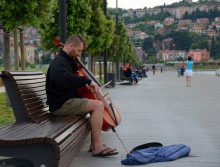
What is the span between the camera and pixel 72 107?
229 inches

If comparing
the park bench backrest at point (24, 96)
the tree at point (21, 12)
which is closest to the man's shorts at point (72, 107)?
the park bench backrest at point (24, 96)

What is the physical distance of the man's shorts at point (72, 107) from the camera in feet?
19.1

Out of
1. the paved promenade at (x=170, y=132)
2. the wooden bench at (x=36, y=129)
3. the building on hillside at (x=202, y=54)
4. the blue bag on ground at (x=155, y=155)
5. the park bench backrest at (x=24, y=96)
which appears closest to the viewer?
the wooden bench at (x=36, y=129)

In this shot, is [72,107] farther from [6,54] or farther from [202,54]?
[202,54]

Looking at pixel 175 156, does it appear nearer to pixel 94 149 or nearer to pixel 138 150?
pixel 138 150

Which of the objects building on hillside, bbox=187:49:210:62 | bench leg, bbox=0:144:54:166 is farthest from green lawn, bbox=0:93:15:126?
building on hillside, bbox=187:49:210:62

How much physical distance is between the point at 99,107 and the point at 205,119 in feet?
15.6

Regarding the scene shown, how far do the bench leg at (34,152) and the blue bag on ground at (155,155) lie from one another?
5.68 feet

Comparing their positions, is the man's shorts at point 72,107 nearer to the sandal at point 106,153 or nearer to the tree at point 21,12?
the sandal at point 106,153

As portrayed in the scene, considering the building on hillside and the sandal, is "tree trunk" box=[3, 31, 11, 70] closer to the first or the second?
the sandal

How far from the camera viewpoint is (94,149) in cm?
602

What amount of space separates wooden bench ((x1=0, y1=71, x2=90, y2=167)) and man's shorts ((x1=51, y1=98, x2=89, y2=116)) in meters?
0.10

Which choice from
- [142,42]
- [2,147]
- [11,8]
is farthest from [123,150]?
[142,42]

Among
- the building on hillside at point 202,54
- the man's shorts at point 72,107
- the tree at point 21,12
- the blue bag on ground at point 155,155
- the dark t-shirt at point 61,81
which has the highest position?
the tree at point 21,12
